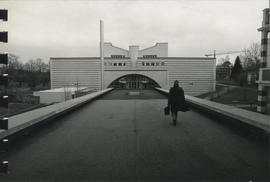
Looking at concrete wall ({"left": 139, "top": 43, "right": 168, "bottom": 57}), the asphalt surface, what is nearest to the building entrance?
concrete wall ({"left": 139, "top": 43, "right": 168, "bottom": 57})

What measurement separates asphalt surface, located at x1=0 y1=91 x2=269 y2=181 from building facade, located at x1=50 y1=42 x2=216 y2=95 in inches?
2300

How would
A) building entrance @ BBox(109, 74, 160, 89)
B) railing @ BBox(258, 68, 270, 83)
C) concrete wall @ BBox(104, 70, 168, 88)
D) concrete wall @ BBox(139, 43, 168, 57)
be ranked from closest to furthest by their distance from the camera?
railing @ BBox(258, 68, 270, 83) → concrete wall @ BBox(104, 70, 168, 88) → building entrance @ BBox(109, 74, 160, 89) → concrete wall @ BBox(139, 43, 168, 57)

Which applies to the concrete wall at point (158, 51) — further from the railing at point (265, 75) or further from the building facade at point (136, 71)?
the railing at point (265, 75)

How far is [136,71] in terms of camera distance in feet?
211

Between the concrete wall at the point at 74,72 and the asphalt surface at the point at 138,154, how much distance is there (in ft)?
196

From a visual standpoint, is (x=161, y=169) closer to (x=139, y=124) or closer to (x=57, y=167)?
(x=57, y=167)

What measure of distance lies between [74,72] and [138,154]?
64.0 m

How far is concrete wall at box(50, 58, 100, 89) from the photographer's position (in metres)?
63.8

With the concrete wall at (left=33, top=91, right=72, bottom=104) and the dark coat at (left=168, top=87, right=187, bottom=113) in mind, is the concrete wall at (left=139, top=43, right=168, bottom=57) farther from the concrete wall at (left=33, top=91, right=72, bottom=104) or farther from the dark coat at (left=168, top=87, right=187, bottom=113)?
A: the dark coat at (left=168, top=87, right=187, bottom=113)

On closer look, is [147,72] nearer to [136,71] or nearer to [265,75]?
[136,71]

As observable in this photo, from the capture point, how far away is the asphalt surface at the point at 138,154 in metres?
3.19

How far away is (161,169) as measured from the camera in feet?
11.0

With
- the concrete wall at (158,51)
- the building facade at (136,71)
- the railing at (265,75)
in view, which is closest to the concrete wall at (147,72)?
the building facade at (136,71)

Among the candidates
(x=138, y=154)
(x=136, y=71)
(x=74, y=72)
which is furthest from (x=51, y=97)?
(x=138, y=154)
